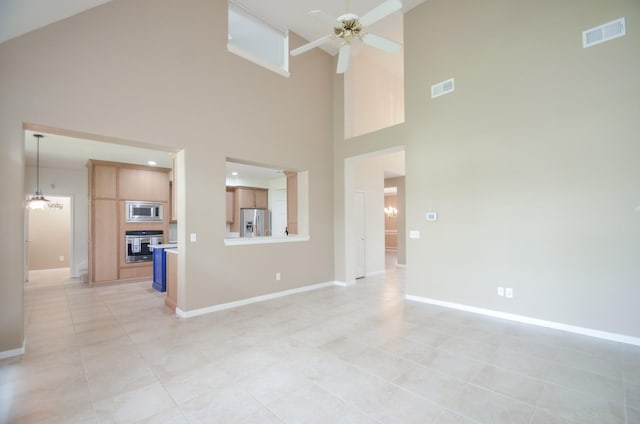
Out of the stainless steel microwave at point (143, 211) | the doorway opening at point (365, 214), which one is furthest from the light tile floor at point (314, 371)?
the stainless steel microwave at point (143, 211)

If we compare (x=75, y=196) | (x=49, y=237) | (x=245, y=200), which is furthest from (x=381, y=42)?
(x=49, y=237)

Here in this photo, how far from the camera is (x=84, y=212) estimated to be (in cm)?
734

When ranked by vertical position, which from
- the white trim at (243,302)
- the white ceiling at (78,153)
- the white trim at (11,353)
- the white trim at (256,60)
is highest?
the white trim at (256,60)

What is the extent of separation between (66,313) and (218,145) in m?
3.40

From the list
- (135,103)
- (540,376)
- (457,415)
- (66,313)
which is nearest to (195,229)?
(135,103)

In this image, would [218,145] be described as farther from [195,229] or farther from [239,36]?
[239,36]

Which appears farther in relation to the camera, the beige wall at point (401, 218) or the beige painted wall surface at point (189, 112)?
the beige wall at point (401, 218)

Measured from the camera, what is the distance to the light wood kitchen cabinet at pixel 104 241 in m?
6.13

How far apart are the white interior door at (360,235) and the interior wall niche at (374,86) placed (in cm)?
154

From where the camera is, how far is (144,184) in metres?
6.92

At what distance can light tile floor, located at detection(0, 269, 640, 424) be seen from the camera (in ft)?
6.31

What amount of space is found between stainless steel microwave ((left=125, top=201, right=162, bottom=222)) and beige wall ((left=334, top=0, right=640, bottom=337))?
6070 mm

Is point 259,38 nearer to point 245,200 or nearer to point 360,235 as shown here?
point 360,235

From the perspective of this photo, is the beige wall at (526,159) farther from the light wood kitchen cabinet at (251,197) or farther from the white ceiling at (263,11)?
the light wood kitchen cabinet at (251,197)
